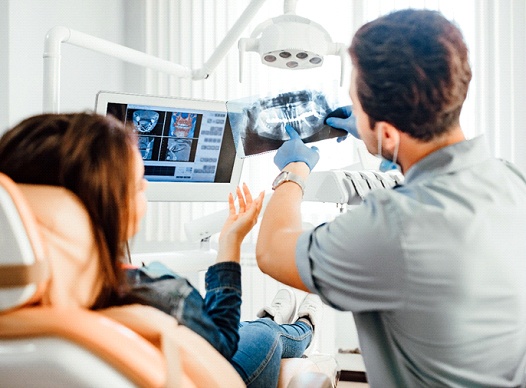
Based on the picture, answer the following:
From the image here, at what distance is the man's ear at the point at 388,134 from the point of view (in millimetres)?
994

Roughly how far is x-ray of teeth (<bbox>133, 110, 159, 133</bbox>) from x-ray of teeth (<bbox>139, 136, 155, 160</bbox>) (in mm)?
24

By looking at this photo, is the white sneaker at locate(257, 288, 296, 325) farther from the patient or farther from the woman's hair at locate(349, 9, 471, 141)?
the woman's hair at locate(349, 9, 471, 141)

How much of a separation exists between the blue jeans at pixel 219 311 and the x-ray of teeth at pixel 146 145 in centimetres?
62

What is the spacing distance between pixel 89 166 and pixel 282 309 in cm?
130

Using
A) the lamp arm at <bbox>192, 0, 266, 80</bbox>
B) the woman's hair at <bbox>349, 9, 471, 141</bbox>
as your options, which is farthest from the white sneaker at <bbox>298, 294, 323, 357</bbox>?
the woman's hair at <bbox>349, 9, 471, 141</bbox>

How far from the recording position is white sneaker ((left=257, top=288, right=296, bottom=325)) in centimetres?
189

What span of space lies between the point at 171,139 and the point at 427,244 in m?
1.07

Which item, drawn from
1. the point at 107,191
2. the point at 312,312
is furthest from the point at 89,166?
the point at 312,312

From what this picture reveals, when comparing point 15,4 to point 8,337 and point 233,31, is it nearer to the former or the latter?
point 233,31

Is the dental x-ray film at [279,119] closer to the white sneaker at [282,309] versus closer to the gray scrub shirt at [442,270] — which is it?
the gray scrub shirt at [442,270]

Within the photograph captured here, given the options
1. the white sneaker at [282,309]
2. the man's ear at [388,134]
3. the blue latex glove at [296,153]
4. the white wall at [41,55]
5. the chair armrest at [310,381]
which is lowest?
the white sneaker at [282,309]

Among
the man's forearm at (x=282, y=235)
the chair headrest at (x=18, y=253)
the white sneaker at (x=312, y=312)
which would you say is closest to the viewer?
the chair headrest at (x=18, y=253)

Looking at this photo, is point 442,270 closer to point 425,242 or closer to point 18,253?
point 425,242

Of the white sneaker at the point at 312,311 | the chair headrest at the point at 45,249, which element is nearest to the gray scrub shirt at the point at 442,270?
the chair headrest at the point at 45,249
